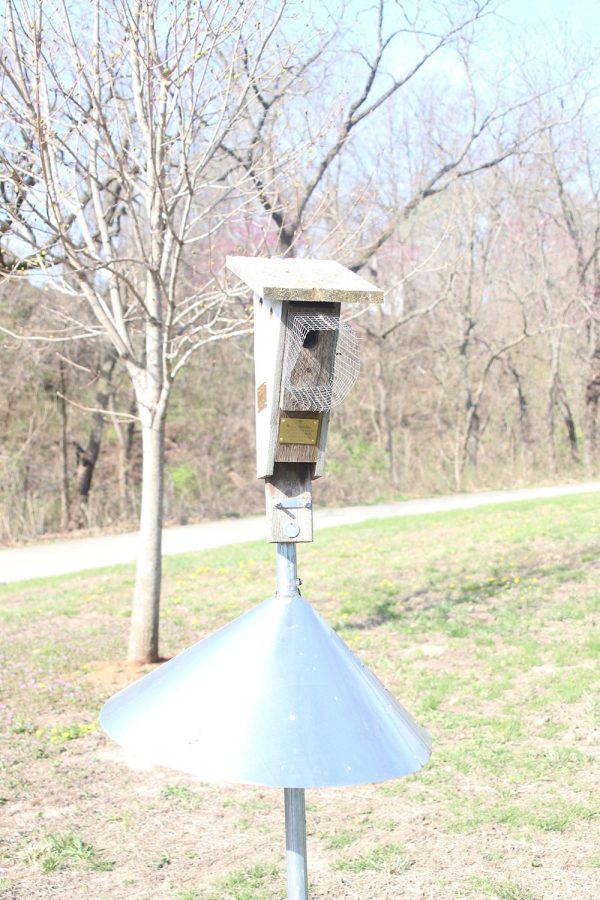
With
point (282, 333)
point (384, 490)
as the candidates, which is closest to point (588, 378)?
point (384, 490)

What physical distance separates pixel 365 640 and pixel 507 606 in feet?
4.74

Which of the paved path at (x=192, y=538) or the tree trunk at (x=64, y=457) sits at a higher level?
the tree trunk at (x=64, y=457)

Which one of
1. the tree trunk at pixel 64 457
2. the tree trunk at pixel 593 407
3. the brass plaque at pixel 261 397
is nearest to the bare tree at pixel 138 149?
the brass plaque at pixel 261 397

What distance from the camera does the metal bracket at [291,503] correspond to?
8.43 feet

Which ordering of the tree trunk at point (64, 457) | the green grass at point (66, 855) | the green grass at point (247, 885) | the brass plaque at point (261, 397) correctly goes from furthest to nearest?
the tree trunk at point (64, 457) < the green grass at point (66, 855) < the green grass at point (247, 885) < the brass plaque at point (261, 397)

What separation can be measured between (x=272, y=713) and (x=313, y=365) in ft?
3.91

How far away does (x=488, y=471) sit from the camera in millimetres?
20734


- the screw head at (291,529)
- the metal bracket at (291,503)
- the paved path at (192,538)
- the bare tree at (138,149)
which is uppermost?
the bare tree at (138,149)

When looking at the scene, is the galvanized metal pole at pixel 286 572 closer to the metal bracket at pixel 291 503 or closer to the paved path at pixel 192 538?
the metal bracket at pixel 291 503

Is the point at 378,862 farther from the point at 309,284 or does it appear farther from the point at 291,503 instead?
the point at 309,284

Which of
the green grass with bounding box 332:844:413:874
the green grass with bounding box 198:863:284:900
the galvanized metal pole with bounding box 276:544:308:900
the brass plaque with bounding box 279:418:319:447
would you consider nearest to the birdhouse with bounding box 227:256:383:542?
the brass plaque with bounding box 279:418:319:447

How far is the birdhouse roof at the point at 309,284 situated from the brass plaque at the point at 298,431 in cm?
36

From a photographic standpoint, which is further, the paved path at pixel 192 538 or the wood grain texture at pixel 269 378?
the paved path at pixel 192 538

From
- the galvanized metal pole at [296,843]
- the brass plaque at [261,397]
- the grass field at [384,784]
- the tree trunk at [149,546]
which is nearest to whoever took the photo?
the galvanized metal pole at [296,843]
